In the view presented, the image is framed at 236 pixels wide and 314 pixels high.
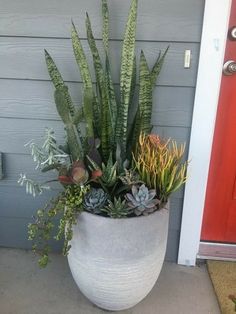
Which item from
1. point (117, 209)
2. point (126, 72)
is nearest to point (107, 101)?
point (126, 72)

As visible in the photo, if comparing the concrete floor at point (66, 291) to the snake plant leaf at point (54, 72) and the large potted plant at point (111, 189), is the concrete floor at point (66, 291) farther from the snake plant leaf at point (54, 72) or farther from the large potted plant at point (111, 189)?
the snake plant leaf at point (54, 72)

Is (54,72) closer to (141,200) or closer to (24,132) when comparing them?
(24,132)

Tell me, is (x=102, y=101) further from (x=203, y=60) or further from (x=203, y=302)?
(x=203, y=302)

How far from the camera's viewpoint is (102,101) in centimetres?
146

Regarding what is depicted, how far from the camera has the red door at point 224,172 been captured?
68.3 inches

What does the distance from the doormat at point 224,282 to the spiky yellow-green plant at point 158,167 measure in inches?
26.0

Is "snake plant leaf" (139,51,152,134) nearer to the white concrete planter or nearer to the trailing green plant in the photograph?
the trailing green plant

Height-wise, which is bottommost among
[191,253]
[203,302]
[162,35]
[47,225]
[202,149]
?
[203,302]

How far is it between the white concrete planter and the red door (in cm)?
60

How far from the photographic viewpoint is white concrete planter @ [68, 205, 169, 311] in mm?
1338

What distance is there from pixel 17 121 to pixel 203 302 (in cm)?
136

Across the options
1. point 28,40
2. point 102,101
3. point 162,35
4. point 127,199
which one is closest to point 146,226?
point 127,199

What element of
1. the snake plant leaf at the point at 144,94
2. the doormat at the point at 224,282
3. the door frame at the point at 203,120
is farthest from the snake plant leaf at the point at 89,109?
the doormat at the point at 224,282

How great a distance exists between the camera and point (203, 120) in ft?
5.45
